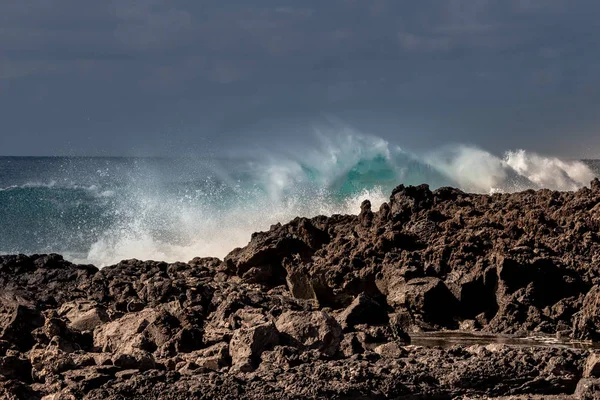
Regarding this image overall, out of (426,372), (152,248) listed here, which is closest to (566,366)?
(426,372)

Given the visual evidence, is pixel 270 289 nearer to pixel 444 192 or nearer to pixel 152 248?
pixel 444 192

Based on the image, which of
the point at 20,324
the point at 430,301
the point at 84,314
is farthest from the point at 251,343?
the point at 430,301

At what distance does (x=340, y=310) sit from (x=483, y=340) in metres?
2.21

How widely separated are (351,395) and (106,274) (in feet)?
23.1

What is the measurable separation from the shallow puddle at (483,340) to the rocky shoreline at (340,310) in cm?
20

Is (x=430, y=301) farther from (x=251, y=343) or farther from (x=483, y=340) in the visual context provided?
(x=251, y=343)

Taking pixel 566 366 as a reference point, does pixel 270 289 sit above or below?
above

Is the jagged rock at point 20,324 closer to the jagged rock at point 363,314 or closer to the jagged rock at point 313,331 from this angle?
the jagged rock at point 313,331

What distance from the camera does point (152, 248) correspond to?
22.4 metres

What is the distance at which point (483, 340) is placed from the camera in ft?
35.3

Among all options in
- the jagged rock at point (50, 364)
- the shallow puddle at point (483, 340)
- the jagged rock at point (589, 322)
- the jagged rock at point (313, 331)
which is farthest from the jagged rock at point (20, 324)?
the jagged rock at point (589, 322)

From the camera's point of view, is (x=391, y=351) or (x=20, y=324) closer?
(x=391, y=351)

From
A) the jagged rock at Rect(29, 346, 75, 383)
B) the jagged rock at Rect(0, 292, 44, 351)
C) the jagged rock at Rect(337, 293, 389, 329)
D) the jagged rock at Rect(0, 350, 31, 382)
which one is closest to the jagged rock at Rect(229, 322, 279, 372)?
the jagged rock at Rect(29, 346, 75, 383)

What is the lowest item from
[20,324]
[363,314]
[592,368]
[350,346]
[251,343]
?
[592,368]
